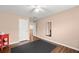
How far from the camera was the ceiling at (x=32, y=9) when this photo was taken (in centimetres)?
175

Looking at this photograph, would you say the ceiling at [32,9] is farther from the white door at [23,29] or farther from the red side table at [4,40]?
the red side table at [4,40]

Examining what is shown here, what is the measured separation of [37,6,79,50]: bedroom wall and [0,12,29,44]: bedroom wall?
16.4 inches

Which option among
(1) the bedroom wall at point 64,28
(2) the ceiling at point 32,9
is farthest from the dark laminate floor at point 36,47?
(2) the ceiling at point 32,9

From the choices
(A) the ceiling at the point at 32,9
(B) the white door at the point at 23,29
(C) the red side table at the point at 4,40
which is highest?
(A) the ceiling at the point at 32,9

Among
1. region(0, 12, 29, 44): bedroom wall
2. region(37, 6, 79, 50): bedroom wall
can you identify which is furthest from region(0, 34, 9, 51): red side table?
region(37, 6, 79, 50): bedroom wall

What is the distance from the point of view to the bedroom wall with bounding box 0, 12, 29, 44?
174 cm

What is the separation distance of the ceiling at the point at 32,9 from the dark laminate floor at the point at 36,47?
0.51 metres

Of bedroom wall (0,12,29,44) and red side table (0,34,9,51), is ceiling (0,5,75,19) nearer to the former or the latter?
bedroom wall (0,12,29,44)

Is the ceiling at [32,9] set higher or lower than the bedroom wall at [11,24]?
higher

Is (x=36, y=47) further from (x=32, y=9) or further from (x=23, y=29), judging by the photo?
(x=32, y=9)

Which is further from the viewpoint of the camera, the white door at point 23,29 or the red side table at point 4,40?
the white door at point 23,29
